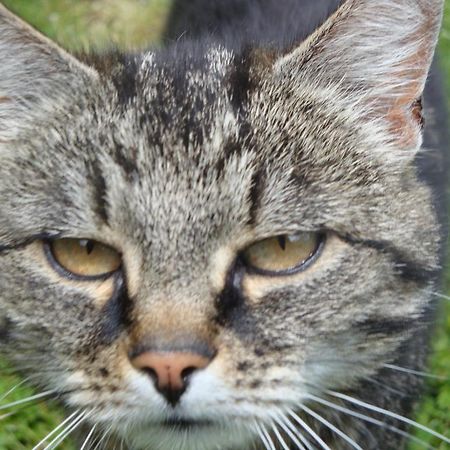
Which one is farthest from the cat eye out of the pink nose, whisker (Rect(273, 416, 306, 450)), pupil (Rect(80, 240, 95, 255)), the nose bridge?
whisker (Rect(273, 416, 306, 450))

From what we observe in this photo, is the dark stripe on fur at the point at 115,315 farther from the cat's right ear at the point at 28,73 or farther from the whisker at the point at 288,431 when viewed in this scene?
the cat's right ear at the point at 28,73

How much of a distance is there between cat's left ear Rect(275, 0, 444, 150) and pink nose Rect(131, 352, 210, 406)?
81cm

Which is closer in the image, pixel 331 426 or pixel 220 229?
pixel 220 229

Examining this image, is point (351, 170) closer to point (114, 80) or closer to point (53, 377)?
point (114, 80)

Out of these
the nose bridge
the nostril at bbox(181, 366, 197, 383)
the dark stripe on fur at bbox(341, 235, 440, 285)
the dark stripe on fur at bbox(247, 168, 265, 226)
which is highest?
the dark stripe on fur at bbox(247, 168, 265, 226)

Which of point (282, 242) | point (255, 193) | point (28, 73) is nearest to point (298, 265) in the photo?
point (282, 242)

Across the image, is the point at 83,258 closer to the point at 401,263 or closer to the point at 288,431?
the point at 288,431

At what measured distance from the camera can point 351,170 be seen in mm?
2246

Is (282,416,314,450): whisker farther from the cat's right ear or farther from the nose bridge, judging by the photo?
the cat's right ear

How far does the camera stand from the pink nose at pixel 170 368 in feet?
6.28

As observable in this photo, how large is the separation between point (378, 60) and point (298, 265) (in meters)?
0.63

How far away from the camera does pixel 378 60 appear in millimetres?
2348

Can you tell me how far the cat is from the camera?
2021mm

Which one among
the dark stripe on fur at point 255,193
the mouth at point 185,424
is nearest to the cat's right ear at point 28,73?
the dark stripe on fur at point 255,193
